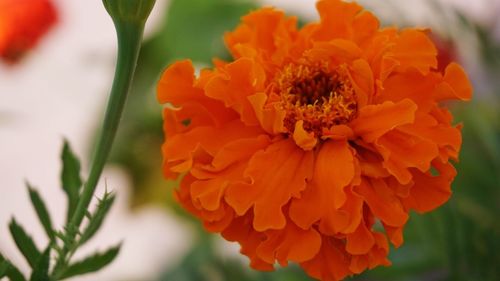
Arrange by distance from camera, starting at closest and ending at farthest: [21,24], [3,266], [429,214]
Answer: [3,266], [429,214], [21,24]

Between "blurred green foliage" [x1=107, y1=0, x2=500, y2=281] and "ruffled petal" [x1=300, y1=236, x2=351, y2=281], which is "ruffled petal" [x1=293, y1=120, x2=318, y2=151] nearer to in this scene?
"ruffled petal" [x1=300, y1=236, x2=351, y2=281]

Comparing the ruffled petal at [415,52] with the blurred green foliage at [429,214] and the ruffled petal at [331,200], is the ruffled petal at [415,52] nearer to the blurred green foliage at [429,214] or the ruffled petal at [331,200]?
the ruffled petal at [331,200]

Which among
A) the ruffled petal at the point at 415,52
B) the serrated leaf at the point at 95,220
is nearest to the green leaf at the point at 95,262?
the serrated leaf at the point at 95,220

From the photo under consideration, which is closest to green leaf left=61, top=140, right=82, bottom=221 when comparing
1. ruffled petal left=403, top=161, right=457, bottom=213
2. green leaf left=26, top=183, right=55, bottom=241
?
green leaf left=26, top=183, right=55, bottom=241

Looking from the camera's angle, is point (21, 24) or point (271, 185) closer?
point (271, 185)

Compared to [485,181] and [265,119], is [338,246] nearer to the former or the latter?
[265,119]

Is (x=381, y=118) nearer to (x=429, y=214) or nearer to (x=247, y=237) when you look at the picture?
(x=247, y=237)

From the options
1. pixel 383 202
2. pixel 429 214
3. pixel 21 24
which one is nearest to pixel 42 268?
pixel 383 202

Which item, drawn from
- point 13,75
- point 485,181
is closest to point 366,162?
point 485,181
